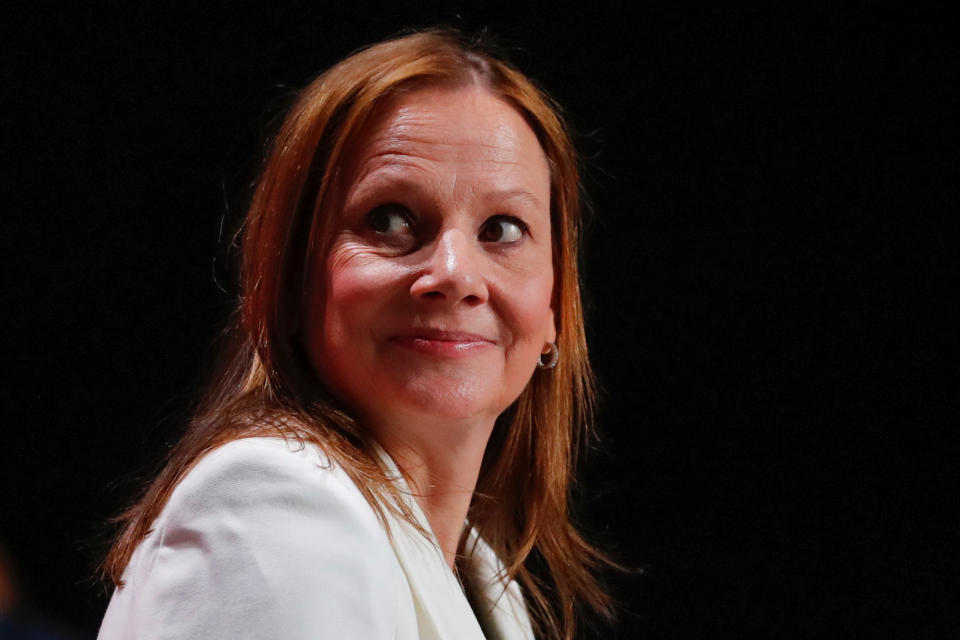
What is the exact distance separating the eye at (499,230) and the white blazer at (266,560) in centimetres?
32

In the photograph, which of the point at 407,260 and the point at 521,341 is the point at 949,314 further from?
the point at 407,260

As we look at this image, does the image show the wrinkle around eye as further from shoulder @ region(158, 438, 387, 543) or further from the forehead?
shoulder @ region(158, 438, 387, 543)

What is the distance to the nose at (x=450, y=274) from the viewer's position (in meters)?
1.18

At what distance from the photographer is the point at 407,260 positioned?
1202mm

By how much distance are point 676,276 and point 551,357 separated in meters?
0.63

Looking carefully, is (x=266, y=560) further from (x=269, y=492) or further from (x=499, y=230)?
(x=499, y=230)

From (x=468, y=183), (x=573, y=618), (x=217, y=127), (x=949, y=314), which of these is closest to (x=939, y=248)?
(x=949, y=314)

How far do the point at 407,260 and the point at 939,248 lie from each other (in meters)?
1.13

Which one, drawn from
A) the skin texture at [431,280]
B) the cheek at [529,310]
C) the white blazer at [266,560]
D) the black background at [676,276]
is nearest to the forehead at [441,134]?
the skin texture at [431,280]

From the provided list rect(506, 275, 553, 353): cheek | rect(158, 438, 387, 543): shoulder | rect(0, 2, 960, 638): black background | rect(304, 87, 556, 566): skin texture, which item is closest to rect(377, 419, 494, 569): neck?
rect(304, 87, 556, 566): skin texture

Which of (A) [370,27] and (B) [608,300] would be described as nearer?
(A) [370,27]

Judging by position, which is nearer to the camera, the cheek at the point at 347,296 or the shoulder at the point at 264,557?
the shoulder at the point at 264,557

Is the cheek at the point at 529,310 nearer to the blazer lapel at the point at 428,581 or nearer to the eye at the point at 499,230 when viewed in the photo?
the eye at the point at 499,230

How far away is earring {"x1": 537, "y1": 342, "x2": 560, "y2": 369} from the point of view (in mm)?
1447
